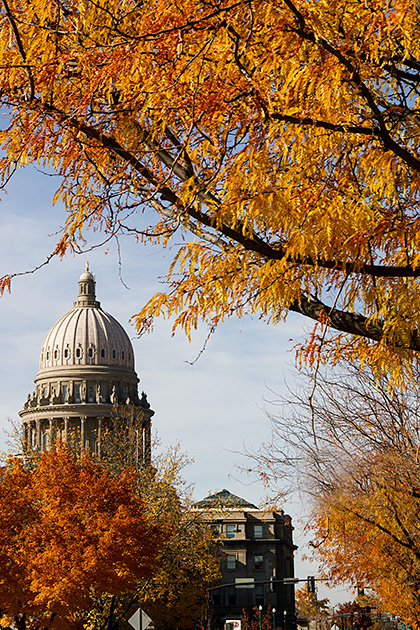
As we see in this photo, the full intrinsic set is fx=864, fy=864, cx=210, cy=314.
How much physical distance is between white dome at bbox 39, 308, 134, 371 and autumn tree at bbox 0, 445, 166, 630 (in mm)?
102427

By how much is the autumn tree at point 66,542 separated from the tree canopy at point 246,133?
91.2 feet

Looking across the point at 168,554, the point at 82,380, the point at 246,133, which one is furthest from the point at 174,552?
the point at 82,380

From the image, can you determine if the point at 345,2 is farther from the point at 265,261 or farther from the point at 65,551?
the point at 65,551

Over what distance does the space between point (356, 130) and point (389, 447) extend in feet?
49.7

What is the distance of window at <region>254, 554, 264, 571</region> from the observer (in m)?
111

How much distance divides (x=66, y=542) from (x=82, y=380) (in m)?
104

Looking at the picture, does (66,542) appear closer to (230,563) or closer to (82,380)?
(230,563)

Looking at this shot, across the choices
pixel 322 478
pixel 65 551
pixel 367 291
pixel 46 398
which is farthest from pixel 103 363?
pixel 367 291

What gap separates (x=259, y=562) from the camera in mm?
111438

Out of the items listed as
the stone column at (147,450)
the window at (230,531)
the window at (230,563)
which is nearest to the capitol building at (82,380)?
the stone column at (147,450)

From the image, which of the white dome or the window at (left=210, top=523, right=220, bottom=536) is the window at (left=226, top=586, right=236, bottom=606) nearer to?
the window at (left=210, top=523, right=220, bottom=536)

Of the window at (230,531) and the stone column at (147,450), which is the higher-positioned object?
the stone column at (147,450)

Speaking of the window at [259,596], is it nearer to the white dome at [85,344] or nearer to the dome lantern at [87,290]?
the white dome at [85,344]

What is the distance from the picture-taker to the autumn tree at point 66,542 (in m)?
33.6
